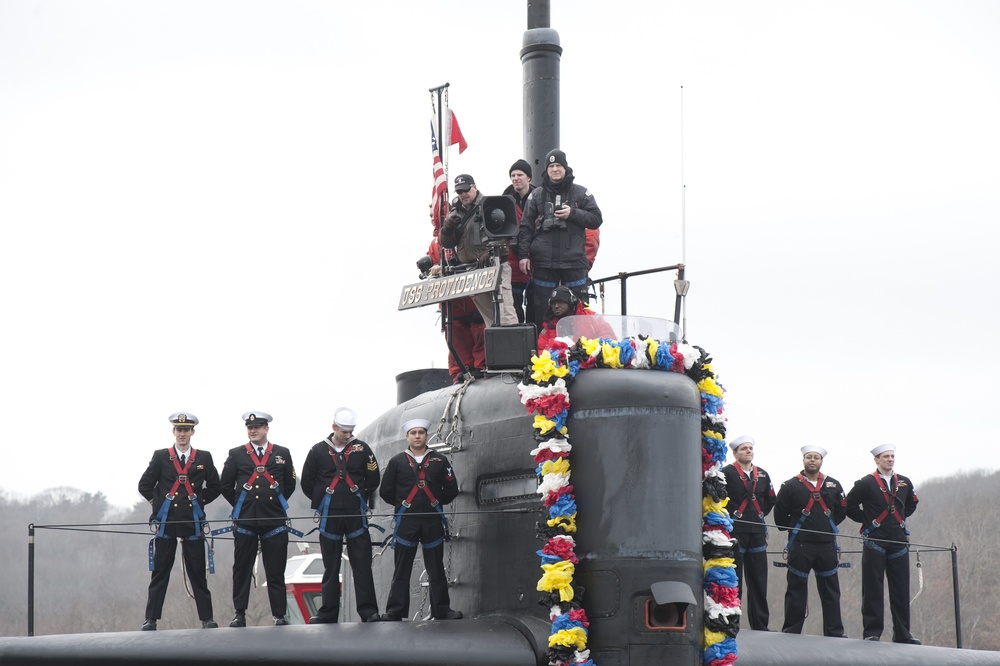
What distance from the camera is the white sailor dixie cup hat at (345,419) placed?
12.8 m

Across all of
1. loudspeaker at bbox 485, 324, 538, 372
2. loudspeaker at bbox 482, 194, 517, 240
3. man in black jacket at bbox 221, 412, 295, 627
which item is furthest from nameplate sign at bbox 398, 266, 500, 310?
man in black jacket at bbox 221, 412, 295, 627

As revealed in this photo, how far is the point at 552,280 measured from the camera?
13.6 m

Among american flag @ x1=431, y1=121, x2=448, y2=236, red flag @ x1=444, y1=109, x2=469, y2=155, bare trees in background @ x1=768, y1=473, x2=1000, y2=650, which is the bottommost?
bare trees in background @ x1=768, y1=473, x2=1000, y2=650

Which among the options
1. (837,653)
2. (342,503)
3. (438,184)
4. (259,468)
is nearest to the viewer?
(837,653)

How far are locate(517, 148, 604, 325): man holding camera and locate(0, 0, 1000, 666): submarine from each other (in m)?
1.91

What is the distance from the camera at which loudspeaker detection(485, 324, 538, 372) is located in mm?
11677

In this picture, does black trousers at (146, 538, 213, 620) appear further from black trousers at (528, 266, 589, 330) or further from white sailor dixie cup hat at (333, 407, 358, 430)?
black trousers at (528, 266, 589, 330)

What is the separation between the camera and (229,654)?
10797mm

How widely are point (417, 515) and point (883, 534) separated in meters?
5.44

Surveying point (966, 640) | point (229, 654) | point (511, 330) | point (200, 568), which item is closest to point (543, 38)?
point (511, 330)

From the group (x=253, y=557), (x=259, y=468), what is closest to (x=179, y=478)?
(x=259, y=468)

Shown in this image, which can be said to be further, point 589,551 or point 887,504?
point 887,504

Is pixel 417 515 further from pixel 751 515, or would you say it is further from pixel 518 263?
pixel 751 515

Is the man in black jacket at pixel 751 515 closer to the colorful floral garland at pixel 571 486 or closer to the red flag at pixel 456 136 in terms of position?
the colorful floral garland at pixel 571 486
